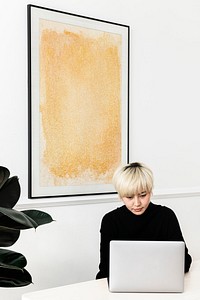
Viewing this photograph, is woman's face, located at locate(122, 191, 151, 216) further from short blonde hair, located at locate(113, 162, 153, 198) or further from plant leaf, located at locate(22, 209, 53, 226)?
plant leaf, located at locate(22, 209, 53, 226)

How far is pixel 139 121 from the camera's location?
3236 millimetres

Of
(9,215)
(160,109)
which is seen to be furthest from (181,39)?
(9,215)

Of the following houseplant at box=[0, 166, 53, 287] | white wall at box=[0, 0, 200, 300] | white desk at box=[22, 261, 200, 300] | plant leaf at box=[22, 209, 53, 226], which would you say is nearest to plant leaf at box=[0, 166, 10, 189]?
houseplant at box=[0, 166, 53, 287]

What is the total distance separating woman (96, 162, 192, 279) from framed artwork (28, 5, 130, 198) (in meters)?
0.32

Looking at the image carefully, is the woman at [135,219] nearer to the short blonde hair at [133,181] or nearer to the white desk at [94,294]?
the short blonde hair at [133,181]

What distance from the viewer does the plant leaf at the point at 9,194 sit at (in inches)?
65.9

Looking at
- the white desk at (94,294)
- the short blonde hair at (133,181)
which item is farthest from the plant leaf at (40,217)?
the short blonde hair at (133,181)

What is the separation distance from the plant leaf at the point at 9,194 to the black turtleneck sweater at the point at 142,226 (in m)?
1.09

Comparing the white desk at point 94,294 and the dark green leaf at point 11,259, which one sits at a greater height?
the dark green leaf at point 11,259

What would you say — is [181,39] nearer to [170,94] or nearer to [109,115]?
[170,94]

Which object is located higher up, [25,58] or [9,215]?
[25,58]

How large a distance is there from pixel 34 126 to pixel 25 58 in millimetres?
353

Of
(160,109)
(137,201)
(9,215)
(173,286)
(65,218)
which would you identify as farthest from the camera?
(160,109)

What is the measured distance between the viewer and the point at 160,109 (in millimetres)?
3344
